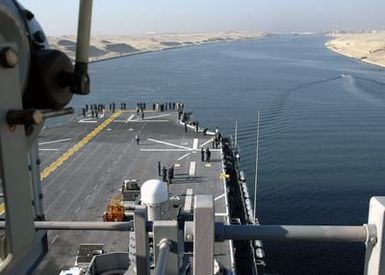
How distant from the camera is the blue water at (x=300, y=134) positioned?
109ft

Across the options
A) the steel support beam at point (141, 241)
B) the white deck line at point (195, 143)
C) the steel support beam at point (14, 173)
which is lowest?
the white deck line at point (195, 143)

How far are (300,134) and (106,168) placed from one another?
29555mm

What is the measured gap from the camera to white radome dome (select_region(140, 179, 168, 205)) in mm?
12694

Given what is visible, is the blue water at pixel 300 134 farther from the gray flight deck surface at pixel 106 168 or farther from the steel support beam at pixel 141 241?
the steel support beam at pixel 141 241

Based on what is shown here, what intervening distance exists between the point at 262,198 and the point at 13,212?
36.8 meters

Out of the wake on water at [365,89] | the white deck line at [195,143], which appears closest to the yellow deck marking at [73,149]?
the white deck line at [195,143]

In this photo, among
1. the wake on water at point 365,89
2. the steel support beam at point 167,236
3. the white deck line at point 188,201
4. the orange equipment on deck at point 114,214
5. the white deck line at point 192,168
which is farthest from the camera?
the wake on water at point 365,89

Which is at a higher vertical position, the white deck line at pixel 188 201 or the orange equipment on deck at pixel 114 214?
the orange equipment on deck at pixel 114 214

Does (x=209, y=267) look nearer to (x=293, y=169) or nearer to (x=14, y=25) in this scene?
(x=14, y=25)

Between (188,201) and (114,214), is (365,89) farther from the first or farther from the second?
(114,214)

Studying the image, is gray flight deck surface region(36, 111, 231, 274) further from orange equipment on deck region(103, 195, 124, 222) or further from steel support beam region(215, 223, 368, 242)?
steel support beam region(215, 223, 368, 242)

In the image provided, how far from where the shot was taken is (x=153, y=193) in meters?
12.8

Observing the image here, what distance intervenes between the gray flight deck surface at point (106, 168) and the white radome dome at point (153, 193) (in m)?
6.42

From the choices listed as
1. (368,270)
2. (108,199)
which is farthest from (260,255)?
(368,270)
